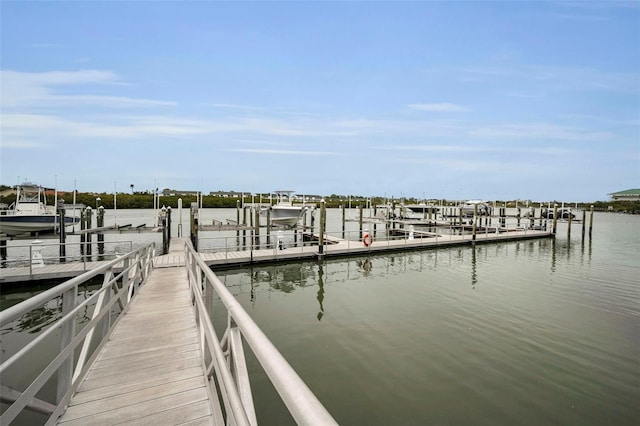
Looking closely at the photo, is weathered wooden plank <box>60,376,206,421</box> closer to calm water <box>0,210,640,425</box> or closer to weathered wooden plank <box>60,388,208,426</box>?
weathered wooden plank <box>60,388,208,426</box>

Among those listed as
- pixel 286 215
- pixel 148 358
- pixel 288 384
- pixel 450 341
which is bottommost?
pixel 450 341

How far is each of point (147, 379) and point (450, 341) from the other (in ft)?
24.6

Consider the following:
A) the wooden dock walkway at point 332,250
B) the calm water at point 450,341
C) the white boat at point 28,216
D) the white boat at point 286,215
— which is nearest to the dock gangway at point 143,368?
the calm water at point 450,341

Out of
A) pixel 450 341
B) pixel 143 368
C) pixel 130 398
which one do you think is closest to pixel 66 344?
pixel 130 398

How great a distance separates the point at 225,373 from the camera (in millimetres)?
2121

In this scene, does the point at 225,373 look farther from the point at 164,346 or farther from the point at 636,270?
the point at 636,270

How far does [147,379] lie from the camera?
3826mm

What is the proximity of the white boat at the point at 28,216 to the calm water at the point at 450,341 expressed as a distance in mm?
13528

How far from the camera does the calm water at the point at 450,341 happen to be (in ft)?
19.9

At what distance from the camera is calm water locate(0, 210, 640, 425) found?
6.08 metres

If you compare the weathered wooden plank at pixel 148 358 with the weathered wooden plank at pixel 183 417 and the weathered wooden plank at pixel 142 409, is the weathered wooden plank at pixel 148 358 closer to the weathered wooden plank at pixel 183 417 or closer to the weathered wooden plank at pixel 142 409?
the weathered wooden plank at pixel 142 409

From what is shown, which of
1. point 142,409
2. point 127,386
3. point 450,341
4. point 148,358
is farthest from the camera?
point 450,341

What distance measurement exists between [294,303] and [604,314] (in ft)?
34.8

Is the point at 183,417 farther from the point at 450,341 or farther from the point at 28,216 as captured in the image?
the point at 28,216
